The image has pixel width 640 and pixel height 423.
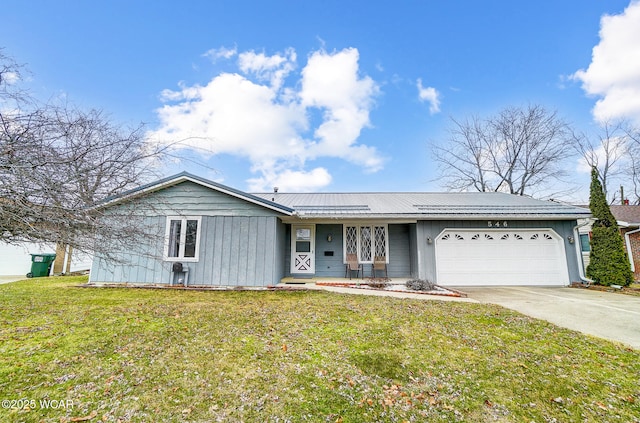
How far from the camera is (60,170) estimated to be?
196 centimetres

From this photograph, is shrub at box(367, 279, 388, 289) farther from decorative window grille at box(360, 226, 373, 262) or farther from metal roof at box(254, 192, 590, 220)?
metal roof at box(254, 192, 590, 220)

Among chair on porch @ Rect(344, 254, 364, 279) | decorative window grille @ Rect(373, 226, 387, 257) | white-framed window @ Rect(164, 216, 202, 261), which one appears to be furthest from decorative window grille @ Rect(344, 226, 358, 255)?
white-framed window @ Rect(164, 216, 202, 261)

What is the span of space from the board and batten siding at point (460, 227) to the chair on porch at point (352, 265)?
6.71 feet

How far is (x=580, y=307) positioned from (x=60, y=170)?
8.81 meters

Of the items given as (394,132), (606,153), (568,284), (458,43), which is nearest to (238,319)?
(568,284)

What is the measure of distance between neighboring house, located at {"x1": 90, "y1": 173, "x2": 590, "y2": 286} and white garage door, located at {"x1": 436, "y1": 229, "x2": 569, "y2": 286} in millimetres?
33

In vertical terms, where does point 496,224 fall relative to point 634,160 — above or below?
below

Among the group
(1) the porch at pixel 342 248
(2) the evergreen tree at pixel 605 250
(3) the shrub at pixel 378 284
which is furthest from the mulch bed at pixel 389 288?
(2) the evergreen tree at pixel 605 250

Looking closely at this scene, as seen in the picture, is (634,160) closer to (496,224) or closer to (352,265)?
(496,224)

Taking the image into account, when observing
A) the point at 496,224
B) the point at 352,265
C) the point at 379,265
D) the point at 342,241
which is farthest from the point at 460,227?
the point at 342,241

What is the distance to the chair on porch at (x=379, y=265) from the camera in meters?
9.68

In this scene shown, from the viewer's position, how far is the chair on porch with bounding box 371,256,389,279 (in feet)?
31.8

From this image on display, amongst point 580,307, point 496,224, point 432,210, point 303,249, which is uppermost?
point 432,210

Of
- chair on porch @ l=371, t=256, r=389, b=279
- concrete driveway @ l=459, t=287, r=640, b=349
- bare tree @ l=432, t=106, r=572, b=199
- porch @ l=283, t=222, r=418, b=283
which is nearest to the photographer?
concrete driveway @ l=459, t=287, r=640, b=349
